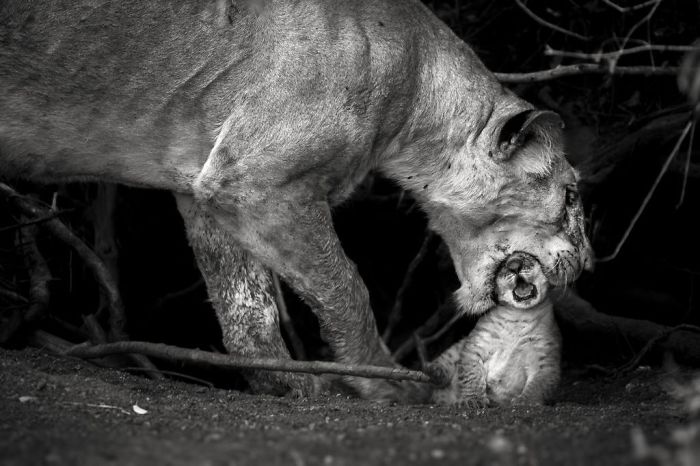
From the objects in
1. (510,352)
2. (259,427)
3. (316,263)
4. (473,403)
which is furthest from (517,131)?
(259,427)

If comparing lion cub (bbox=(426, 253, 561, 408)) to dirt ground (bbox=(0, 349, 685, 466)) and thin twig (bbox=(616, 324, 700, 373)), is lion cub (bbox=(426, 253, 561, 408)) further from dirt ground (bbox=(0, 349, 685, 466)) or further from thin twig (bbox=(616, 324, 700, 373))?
thin twig (bbox=(616, 324, 700, 373))

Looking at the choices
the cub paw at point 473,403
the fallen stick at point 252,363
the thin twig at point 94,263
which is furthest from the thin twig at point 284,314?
the cub paw at point 473,403

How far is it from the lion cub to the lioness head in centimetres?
8

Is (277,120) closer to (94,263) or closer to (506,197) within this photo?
(506,197)

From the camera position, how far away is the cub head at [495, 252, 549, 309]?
4.88 meters

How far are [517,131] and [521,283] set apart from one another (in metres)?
0.80

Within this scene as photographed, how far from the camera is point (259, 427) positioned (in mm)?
3201

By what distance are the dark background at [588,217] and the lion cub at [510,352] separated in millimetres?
1101

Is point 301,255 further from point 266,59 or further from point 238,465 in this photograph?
point 238,465

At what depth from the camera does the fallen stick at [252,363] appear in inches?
159

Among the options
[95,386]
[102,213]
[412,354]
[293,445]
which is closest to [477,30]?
[412,354]

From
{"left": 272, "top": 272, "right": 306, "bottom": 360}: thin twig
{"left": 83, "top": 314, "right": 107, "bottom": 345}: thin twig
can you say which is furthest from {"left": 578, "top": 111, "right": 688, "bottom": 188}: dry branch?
{"left": 83, "top": 314, "right": 107, "bottom": 345}: thin twig

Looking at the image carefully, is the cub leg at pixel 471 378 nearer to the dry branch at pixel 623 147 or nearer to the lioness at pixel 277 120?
the lioness at pixel 277 120

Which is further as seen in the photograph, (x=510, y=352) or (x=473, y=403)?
(x=510, y=352)
